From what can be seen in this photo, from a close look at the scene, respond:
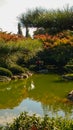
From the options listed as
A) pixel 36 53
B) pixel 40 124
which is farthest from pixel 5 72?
pixel 40 124

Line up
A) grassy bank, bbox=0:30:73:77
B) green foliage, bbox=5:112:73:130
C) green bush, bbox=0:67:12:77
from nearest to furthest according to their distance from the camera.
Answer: green foliage, bbox=5:112:73:130 → green bush, bbox=0:67:12:77 → grassy bank, bbox=0:30:73:77

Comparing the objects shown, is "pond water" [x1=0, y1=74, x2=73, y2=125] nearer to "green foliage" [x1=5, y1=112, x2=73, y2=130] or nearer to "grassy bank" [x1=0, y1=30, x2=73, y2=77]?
→ "grassy bank" [x1=0, y1=30, x2=73, y2=77]

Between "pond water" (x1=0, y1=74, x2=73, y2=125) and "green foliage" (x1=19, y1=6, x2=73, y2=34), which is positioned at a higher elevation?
"green foliage" (x1=19, y1=6, x2=73, y2=34)

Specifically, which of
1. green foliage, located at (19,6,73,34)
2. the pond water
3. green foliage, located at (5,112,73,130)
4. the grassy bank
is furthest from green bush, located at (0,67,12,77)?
green foliage, located at (19,6,73,34)

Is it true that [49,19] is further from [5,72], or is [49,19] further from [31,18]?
[5,72]

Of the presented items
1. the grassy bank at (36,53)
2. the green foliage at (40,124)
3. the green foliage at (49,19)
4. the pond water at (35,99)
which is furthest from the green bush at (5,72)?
the green foliage at (49,19)

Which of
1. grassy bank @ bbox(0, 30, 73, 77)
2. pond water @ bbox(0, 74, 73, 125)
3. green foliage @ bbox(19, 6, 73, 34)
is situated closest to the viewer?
green foliage @ bbox(19, 6, 73, 34)

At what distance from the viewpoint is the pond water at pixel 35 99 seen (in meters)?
16.6

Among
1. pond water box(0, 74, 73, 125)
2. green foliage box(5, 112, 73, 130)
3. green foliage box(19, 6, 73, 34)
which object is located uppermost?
green foliage box(19, 6, 73, 34)

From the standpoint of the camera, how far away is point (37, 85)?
27.6 meters

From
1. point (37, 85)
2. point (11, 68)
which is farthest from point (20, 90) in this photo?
point (11, 68)

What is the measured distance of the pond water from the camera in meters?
16.6

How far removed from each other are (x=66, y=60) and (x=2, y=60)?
835 centimetres

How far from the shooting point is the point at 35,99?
21266mm
